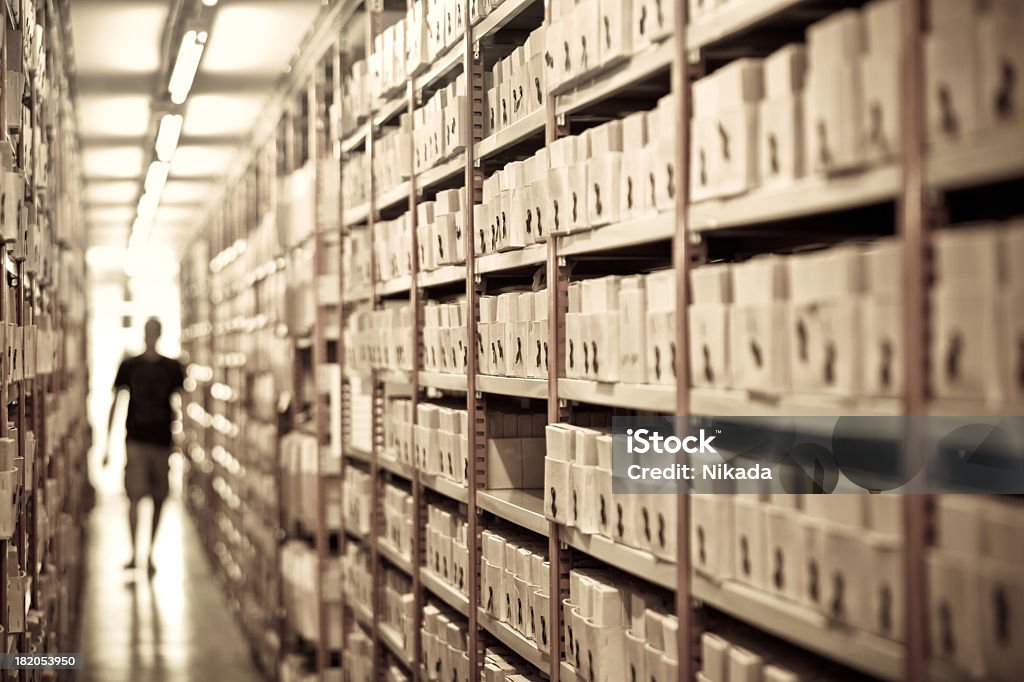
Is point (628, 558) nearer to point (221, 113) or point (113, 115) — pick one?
point (221, 113)

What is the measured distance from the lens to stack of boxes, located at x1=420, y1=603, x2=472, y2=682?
392 centimetres

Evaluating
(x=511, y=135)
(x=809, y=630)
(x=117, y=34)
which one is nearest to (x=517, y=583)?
(x=511, y=135)

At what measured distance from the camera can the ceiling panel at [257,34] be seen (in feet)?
22.9

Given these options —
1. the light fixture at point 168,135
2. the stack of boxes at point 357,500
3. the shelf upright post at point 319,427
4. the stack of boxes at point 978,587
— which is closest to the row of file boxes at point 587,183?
the stack of boxes at point 978,587

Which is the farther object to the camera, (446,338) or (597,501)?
(446,338)

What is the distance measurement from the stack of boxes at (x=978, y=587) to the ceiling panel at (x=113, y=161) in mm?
10848

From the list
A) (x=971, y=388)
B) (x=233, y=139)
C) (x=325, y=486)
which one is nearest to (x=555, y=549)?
(x=971, y=388)

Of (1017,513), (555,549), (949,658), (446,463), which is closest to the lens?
(1017,513)

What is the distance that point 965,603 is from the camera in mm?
1593

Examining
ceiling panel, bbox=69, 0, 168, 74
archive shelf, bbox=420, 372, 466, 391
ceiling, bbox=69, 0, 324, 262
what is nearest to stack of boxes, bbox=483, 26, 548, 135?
archive shelf, bbox=420, 372, 466, 391

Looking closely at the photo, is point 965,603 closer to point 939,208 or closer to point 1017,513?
point 1017,513

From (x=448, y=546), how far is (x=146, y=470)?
6070 millimetres

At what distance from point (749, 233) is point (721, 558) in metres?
0.65

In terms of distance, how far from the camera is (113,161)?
1214 centimetres
